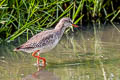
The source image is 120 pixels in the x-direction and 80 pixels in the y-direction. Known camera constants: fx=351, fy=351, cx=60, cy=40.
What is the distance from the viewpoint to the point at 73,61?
7516mm

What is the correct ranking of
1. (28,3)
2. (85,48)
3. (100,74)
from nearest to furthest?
1. (100,74)
2. (85,48)
3. (28,3)

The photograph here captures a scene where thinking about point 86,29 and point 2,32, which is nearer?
point 2,32

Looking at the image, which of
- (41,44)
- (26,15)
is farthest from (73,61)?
(26,15)

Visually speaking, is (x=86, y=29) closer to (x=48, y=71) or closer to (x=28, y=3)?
(x=28, y=3)

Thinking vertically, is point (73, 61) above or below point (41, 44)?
below

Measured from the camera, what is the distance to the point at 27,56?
8023mm

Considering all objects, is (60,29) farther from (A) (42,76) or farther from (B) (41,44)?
(A) (42,76)

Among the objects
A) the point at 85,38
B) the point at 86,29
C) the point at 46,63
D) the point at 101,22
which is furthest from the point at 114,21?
the point at 46,63

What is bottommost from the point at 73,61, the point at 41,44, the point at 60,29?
the point at 73,61

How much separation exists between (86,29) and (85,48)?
225cm

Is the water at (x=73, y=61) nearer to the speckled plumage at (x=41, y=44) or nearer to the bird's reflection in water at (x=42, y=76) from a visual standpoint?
the bird's reflection in water at (x=42, y=76)

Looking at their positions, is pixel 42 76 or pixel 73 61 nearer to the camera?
pixel 42 76

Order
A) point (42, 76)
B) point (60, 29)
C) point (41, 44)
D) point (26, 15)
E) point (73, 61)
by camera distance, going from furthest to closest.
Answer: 1. point (26, 15)
2. point (60, 29)
3. point (73, 61)
4. point (41, 44)
5. point (42, 76)

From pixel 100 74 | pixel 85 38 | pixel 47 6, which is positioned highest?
pixel 47 6
